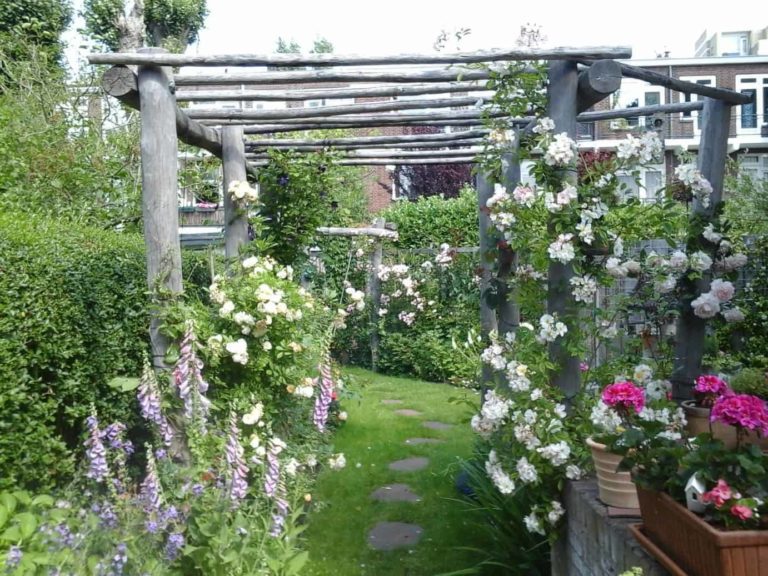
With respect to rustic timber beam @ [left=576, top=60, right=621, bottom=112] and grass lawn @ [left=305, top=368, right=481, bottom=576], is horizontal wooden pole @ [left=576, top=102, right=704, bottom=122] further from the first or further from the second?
grass lawn @ [left=305, top=368, right=481, bottom=576]

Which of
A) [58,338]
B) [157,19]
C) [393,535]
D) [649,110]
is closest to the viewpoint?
[58,338]

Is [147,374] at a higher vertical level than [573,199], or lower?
lower

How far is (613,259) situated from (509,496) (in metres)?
1.30

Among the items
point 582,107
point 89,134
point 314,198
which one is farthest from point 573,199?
point 89,134

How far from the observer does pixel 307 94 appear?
430 cm

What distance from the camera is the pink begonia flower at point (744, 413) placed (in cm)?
198

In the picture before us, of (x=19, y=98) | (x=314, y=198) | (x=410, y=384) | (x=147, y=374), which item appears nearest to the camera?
(x=147, y=374)

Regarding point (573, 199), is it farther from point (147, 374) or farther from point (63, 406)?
point (63, 406)

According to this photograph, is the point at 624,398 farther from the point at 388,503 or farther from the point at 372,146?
the point at 372,146

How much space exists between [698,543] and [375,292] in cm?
898

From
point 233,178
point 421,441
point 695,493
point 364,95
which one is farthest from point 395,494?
point 695,493

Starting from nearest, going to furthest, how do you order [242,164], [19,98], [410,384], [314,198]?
[242,164] → [314,198] → [19,98] → [410,384]

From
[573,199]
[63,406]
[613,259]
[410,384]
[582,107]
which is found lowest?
[410,384]

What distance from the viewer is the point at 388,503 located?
5.13m
